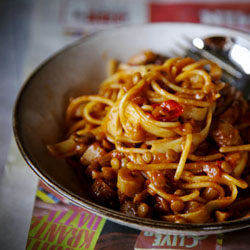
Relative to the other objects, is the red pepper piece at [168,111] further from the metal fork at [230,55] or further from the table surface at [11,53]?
the table surface at [11,53]

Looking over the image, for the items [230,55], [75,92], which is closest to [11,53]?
[75,92]

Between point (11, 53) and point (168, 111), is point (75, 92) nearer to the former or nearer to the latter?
point (168, 111)

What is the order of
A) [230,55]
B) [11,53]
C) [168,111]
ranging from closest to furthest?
1. [168,111]
2. [230,55]
3. [11,53]

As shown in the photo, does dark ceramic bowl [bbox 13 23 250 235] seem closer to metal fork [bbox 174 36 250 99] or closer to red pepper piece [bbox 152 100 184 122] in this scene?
metal fork [bbox 174 36 250 99]

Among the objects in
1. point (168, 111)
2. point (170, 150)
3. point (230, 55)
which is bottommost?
point (170, 150)

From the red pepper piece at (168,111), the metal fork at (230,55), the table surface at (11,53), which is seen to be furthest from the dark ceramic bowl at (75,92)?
the red pepper piece at (168,111)
